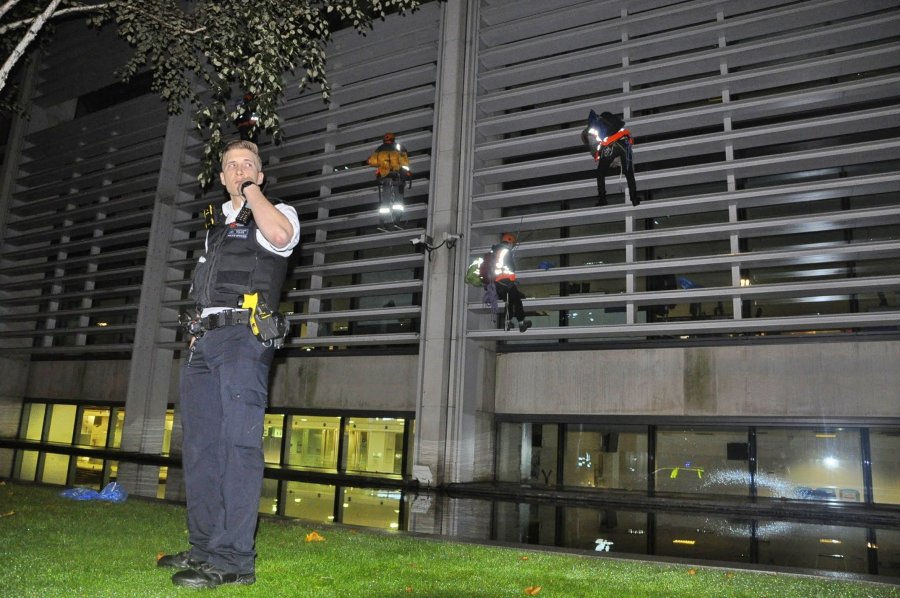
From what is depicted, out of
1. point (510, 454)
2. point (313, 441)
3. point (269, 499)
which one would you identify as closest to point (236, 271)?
point (269, 499)

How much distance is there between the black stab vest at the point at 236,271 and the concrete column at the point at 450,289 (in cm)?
942

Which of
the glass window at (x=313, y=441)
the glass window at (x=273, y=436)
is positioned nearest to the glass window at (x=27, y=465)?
the glass window at (x=273, y=436)

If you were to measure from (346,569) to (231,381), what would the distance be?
3.98 feet

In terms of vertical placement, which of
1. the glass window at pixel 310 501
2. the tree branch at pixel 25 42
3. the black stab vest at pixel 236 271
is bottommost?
the glass window at pixel 310 501

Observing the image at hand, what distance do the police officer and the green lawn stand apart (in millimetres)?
231

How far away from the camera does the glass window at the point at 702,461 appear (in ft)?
39.8

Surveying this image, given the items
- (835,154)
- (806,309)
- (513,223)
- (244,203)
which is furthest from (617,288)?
(244,203)

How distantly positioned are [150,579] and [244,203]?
6.23 ft

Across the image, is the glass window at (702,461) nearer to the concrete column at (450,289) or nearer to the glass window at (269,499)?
the concrete column at (450,289)

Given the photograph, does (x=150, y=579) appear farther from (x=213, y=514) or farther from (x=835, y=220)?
(x=835, y=220)

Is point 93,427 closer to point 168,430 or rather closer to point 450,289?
point 168,430

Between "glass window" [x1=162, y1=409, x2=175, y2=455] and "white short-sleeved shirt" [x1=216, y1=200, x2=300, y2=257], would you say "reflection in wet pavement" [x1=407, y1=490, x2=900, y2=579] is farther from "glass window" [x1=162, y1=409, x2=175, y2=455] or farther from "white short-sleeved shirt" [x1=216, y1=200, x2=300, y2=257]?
"glass window" [x1=162, y1=409, x2=175, y2=455]

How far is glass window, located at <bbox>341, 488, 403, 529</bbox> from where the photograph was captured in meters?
7.34

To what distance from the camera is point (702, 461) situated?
12430mm
